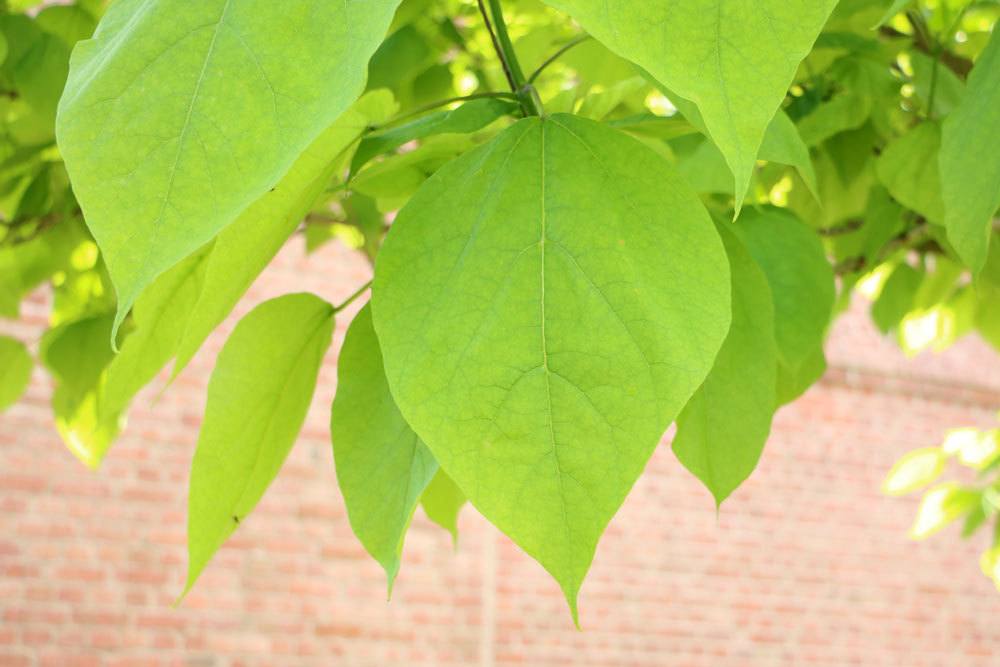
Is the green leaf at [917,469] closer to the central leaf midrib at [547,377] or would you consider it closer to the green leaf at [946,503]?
the green leaf at [946,503]

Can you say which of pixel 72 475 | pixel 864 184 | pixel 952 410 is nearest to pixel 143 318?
pixel 864 184

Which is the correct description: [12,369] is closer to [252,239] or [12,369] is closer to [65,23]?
[65,23]

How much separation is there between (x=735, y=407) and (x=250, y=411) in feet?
0.49

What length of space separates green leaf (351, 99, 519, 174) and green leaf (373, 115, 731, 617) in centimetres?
5

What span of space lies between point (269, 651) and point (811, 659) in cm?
187

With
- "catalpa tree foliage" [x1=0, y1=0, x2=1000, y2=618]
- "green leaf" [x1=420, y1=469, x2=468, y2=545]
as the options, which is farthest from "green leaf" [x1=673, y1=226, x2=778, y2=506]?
"green leaf" [x1=420, y1=469, x2=468, y2=545]

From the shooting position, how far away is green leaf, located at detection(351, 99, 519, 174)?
315 mm

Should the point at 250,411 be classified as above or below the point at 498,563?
above

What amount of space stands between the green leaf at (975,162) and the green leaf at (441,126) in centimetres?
12

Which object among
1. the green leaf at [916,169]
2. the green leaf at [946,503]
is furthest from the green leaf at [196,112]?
the green leaf at [946,503]

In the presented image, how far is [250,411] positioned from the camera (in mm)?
326

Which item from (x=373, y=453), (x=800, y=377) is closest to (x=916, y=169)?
(x=800, y=377)

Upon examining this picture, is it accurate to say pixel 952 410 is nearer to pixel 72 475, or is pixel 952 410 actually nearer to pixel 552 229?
pixel 72 475

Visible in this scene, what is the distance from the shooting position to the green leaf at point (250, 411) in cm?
32
